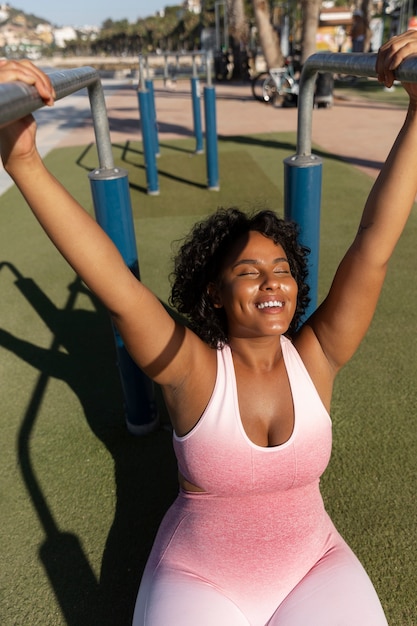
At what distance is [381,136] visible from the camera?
10.3m

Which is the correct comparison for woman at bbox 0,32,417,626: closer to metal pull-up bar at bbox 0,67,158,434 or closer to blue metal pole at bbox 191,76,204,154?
metal pull-up bar at bbox 0,67,158,434

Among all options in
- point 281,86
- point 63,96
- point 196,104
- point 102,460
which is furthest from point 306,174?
point 281,86

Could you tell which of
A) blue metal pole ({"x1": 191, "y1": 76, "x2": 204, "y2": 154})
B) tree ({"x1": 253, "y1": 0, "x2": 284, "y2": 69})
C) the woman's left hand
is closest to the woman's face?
the woman's left hand

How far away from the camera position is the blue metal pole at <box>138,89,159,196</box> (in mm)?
6781

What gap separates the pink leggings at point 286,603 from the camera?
133 centimetres

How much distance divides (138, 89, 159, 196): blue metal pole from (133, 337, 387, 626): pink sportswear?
5.71 m

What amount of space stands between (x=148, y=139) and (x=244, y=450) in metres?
6.11

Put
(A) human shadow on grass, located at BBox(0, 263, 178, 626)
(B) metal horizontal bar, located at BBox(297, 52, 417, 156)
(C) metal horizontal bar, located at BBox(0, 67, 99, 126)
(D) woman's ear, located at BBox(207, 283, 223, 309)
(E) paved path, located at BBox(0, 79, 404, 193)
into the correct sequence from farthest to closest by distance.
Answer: (E) paved path, located at BBox(0, 79, 404, 193)
(A) human shadow on grass, located at BBox(0, 263, 178, 626)
(D) woman's ear, located at BBox(207, 283, 223, 309)
(B) metal horizontal bar, located at BBox(297, 52, 417, 156)
(C) metal horizontal bar, located at BBox(0, 67, 99, 126)

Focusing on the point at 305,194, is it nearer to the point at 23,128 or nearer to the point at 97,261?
the point at 97,261

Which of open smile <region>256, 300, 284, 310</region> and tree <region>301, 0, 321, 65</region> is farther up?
tree <region>301, 0, 321, 65</region>

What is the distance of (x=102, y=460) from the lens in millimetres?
2535

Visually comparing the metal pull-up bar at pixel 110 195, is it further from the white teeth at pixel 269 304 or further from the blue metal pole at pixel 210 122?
the blue metal pole at pixel 210 122

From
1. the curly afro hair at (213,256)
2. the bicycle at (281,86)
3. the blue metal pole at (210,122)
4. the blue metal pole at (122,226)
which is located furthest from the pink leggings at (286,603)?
the bicycle at (281,86)

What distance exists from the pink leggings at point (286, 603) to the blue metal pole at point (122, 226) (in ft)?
3.66
